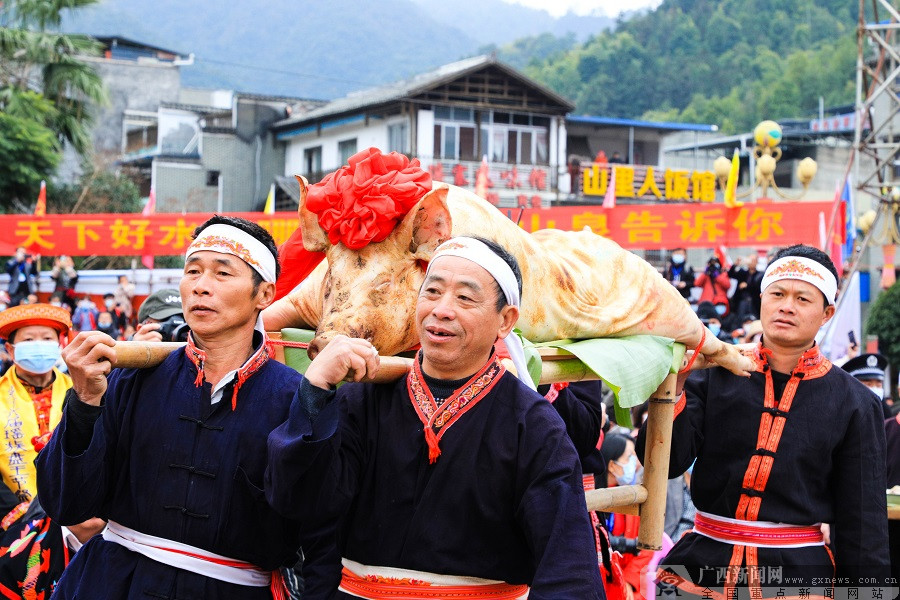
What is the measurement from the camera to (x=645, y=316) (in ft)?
14.3

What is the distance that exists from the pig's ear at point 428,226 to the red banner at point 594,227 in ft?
26.6

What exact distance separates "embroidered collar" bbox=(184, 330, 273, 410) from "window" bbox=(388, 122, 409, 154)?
2580cm

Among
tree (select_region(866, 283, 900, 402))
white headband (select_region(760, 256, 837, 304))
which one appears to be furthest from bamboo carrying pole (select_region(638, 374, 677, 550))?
tree (select_region(866, 283, 900, 402))

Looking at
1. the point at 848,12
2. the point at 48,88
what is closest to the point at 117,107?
the point at 48,88

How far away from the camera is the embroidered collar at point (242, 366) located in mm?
3045

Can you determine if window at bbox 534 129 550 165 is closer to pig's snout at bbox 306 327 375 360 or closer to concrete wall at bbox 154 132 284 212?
concrete wall at bbox 154 132 284 212

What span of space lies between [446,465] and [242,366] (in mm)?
687

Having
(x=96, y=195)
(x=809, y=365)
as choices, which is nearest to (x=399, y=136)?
(x=96, y=195)

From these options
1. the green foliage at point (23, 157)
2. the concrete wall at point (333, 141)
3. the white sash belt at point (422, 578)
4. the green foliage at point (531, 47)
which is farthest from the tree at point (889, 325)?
the green foliage at point (531, 47)

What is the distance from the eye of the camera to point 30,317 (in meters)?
5.55

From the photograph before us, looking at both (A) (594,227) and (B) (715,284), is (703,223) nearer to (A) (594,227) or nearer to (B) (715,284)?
(B) (715,284)

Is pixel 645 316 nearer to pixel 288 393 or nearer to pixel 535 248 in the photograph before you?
pixel 535 248

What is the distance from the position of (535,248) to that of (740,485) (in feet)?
4.20

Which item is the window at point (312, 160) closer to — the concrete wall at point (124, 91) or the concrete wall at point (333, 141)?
the concrete wall at point (333, 141)
